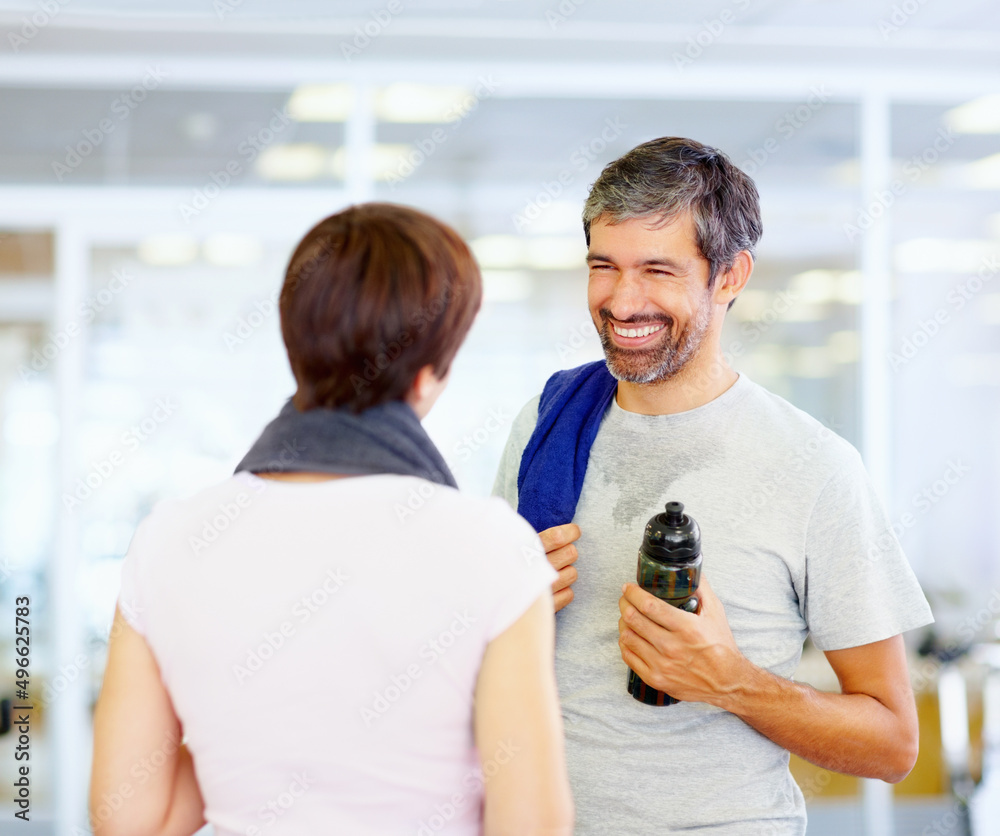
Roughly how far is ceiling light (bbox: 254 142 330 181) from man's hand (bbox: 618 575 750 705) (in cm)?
269

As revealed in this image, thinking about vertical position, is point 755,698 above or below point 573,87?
below

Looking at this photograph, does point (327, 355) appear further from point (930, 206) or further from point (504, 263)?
point (930, 206)

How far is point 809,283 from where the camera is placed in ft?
12.1

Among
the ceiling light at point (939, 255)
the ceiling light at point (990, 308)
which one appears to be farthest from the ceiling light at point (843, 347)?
the ceiling light at point (990, 308)

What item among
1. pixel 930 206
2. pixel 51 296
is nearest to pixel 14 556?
pixel 51 296

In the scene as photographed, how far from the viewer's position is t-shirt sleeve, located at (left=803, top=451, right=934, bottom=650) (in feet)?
4.42

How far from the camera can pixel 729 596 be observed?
4.63 feet

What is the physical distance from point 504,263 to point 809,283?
4.02 ft

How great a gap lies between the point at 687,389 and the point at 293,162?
2.46m

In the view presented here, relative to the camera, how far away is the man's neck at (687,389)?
1529mm

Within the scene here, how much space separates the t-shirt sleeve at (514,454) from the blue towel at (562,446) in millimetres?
32

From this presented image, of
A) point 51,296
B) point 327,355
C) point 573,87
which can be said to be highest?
point 573,87

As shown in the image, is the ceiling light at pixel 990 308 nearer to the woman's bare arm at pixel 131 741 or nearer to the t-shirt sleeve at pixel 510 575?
the t-shirt sleeve at pixel 510 575

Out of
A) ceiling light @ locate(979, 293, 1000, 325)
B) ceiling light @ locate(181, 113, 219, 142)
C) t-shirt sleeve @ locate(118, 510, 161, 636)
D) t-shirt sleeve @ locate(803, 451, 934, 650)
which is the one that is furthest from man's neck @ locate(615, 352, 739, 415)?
ceiling light @ locate(979, 293, 1000, 325)
